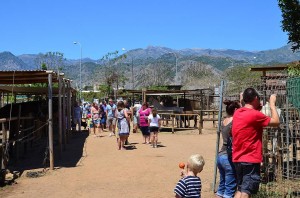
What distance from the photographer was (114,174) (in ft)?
32.3

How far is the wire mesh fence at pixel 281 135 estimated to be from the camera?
6282mm

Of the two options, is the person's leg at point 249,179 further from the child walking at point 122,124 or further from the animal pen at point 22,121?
the child walking at point 122,124

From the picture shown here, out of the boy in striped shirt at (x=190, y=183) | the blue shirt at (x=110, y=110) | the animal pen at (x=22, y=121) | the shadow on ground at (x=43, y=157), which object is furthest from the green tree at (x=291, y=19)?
the blue shirt at (x=110, y=110)

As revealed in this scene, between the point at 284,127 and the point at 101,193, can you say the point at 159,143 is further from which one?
the point at 284,127

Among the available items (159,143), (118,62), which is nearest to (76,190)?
(159,143)

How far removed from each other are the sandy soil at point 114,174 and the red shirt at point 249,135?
3.14 m

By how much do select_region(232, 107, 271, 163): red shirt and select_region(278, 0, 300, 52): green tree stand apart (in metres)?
4.32

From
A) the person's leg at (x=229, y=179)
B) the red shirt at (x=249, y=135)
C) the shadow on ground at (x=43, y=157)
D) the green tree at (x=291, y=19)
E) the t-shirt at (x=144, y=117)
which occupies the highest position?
the green tree at (x=291, y=19)

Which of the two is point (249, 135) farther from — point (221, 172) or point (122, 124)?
point (122, 124)

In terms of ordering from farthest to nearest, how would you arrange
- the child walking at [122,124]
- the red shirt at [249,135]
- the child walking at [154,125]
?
the child walking at [154,125] → the child walking at [122,124] → the red shirt at [249,135]

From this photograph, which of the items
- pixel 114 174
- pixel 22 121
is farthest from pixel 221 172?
pixel 22 121

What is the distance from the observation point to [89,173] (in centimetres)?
1000

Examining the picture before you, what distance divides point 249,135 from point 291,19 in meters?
4.51

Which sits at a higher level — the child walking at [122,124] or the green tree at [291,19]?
the green tree at [291,19]
